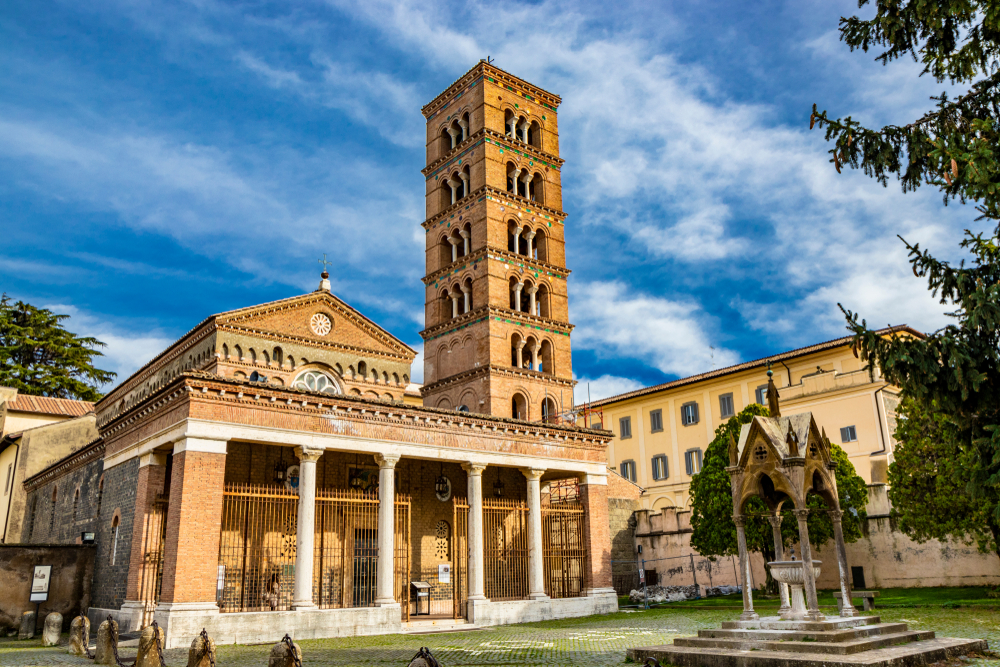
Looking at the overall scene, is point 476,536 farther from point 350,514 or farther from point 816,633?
point 816,633

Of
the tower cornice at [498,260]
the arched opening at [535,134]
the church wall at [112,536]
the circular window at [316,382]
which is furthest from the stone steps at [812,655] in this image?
the arched opening at [535,134]

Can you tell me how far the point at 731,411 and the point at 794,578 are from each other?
30.1 m

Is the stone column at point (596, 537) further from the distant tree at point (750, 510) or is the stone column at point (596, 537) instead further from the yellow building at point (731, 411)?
the yellow building at point (731, 411)

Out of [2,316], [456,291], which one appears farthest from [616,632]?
[2,316]

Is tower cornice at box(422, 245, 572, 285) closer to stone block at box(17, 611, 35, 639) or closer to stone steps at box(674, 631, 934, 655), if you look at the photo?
stone block at box(17, 611, 35, 639)

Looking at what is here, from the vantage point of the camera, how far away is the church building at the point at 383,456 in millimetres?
17234

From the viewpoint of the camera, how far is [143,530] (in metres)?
18.0

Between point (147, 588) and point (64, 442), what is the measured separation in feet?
65.1

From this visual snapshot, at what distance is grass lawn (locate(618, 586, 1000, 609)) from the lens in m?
19.1

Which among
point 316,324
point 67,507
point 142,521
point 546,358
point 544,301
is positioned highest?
point 544,301

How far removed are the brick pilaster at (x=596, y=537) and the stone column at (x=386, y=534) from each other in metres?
6.61

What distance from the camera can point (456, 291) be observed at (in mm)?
31594

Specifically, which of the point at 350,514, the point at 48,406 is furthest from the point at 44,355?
the point at 350,514

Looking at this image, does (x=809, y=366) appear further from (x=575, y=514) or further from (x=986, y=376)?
(x=986, y=376)
